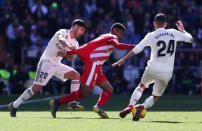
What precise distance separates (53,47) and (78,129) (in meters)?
4.19

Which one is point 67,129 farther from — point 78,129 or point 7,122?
point 7,122

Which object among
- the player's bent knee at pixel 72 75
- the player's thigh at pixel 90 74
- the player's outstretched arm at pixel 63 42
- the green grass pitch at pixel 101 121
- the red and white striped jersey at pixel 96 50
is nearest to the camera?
the green grass pitch at pixel 101 121

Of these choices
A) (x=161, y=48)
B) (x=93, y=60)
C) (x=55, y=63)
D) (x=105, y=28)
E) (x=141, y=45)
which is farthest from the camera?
(x=105, y=28)

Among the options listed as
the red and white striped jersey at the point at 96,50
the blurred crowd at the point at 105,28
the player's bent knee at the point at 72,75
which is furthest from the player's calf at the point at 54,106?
the blurred crowd at the point at 105,28

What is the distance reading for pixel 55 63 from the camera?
14609 millimetres

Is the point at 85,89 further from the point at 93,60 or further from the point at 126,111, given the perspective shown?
the point at 126,111

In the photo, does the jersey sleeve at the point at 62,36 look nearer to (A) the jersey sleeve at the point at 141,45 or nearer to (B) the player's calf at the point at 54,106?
(B) the player's calf at the point at 54,106

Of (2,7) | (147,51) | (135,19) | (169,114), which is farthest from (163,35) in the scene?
(2,7)

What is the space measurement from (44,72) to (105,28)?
11998mm

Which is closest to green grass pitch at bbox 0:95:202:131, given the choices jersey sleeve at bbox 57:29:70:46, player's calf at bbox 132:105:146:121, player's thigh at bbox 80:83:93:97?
player's calf at bbox 132:105:146:121

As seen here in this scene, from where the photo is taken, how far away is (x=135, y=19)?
26.8 m

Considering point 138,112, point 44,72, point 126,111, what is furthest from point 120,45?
point 44,72

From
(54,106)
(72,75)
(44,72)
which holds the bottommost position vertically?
(54,106)

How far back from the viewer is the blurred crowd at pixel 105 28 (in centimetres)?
2480
